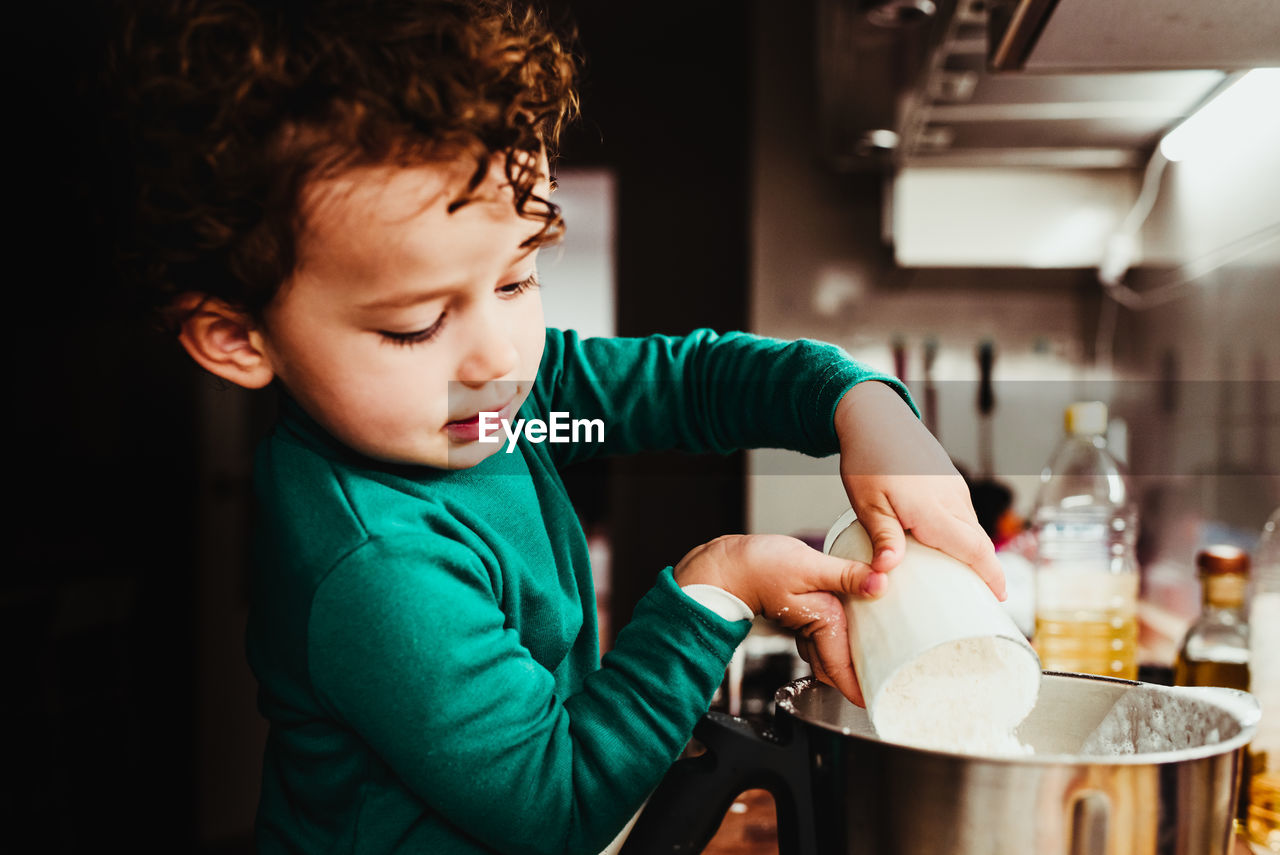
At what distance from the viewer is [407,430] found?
Result: 48 centimetres


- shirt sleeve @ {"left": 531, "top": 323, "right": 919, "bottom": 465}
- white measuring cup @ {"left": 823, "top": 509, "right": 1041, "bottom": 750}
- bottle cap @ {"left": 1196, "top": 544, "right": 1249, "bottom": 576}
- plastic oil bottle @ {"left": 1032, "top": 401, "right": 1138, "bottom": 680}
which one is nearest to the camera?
white measuring cup @ {"left": 823, "top": 509, "right": 1041, "bottom": 750}

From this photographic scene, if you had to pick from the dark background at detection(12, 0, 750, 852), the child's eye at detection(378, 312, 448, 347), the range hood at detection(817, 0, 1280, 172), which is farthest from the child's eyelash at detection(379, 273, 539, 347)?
the dark background at detection(12, 0, 750, 852)

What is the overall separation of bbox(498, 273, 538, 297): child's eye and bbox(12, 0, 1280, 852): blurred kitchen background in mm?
131

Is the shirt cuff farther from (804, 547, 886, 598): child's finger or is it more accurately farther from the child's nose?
the child's nose

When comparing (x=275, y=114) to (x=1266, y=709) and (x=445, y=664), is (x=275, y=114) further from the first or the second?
(x=1266, y=709)

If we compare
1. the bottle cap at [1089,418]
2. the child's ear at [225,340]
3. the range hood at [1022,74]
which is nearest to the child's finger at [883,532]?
the child's ear at [225,340]

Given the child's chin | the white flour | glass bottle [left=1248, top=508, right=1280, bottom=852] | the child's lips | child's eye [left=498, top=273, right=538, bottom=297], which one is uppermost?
child's eye [left=498, top=273, right=538, bottom=297]

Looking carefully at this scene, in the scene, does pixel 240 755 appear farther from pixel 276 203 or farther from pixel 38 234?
pixel 276 203

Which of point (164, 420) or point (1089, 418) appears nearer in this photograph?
point (1089, 418)

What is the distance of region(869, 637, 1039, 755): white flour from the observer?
0.43 m

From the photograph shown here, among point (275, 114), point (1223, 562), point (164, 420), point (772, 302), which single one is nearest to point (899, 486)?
point (275, 114)

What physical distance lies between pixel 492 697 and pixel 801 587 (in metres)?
0.15

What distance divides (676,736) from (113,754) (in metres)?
2.81

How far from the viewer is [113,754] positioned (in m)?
2.72
